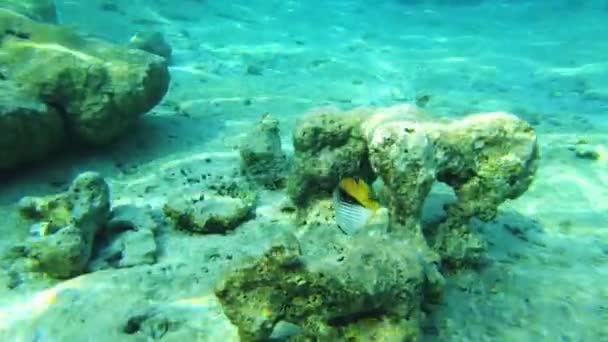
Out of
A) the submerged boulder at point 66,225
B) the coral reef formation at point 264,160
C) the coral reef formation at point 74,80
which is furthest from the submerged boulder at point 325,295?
the coral reef formation at point 74,80

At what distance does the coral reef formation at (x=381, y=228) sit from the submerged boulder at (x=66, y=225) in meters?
1.46

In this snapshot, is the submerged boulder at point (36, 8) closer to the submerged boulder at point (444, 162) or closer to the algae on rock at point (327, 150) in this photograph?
the algae on rock at point (327, 150)

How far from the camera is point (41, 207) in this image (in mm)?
4051

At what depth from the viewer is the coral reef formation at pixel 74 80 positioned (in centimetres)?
508

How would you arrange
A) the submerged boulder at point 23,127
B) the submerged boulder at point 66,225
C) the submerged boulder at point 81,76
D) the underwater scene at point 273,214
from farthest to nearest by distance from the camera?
the submerged boulder at point 81,76, the submerged boulder at point 23,127, the submerged boulder at point 66,225, the underwater scene at point 273,214

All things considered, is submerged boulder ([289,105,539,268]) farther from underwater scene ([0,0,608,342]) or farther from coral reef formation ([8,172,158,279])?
coral reef formation ([8,172,158,279])

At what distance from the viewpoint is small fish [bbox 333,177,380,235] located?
3.31 m

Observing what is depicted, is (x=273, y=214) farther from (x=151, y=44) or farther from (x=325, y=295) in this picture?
(x=151, y=44)

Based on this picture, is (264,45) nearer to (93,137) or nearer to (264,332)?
(93,137)

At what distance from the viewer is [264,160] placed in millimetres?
5152

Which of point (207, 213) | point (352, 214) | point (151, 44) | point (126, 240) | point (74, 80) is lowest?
point (126, 240)

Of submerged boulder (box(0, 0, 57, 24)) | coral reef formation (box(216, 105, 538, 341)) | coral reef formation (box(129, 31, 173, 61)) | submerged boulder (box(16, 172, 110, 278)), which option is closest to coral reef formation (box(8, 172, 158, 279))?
submerged boulder (box(16, 172, 110, 278))

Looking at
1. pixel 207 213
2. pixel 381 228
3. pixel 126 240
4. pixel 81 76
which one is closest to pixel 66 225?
pixel 126 240

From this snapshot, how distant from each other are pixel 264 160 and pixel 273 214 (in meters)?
0.78
